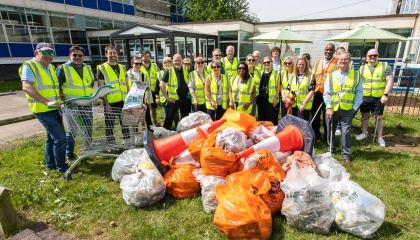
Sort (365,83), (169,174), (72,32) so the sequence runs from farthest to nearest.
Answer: (72,32)
(365,83)
(169,174)

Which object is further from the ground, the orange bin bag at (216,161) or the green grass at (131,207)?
the orange bin bag at (216,161)

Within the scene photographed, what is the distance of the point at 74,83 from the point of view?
151 inches

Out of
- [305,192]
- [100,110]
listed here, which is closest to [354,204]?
[305,192]

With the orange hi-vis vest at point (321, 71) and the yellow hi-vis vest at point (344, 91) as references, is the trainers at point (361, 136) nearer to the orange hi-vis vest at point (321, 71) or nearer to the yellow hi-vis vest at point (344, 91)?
the orange hi-vis vest at point (321, 71)

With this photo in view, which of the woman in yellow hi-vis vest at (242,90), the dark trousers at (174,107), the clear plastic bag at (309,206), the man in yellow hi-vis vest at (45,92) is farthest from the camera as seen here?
the dark trousers at (174,107)

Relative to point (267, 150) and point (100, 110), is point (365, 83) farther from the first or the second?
point (100, 110)

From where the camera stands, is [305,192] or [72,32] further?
[72,32]

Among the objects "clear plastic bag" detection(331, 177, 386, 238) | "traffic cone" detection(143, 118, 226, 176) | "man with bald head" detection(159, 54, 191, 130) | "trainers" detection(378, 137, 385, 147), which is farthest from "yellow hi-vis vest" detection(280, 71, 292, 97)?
"clear plastic bag" detection(331, 177, 386, 238)

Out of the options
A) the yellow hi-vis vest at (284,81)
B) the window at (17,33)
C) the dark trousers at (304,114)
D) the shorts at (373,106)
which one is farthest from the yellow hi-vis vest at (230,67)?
the window at (17,33)

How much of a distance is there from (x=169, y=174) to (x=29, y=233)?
5.18 ft

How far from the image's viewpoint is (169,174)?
3.14 m

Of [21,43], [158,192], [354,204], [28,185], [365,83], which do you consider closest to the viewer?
[354,204]

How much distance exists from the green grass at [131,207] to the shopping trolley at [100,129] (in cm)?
43

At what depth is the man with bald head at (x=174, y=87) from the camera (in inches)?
189
